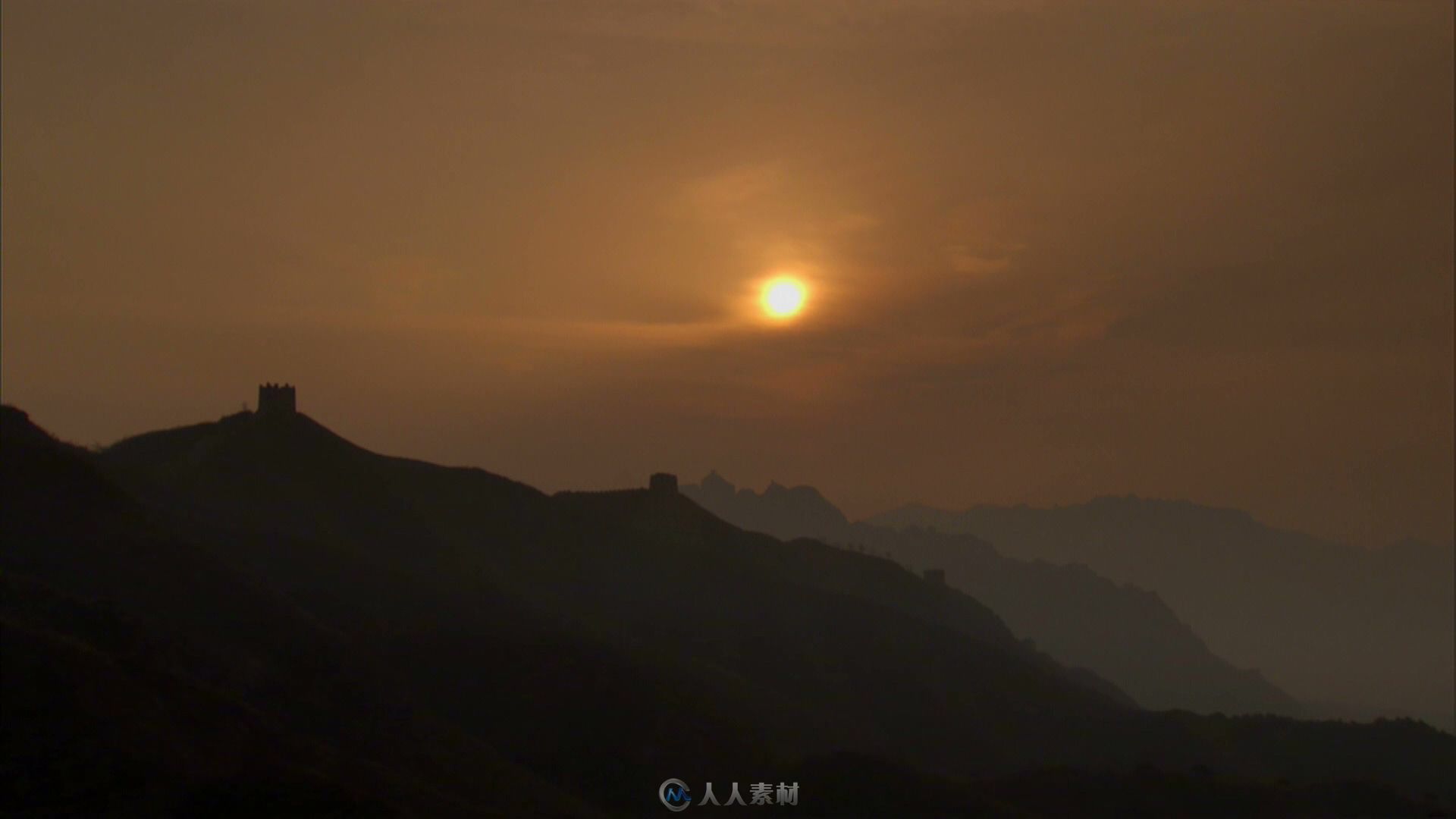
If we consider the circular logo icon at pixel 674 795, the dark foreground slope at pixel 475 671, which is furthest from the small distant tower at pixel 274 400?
the circular logo icon at pixel 674 795

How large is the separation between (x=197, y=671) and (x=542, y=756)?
2506 centimetres

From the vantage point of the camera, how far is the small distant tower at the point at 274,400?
396 ft

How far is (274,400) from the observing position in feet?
397

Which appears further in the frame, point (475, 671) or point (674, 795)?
point (475, 671)

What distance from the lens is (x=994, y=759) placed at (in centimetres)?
11950

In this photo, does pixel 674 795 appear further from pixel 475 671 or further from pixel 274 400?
pixel 274 400

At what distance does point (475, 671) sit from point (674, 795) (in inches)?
713

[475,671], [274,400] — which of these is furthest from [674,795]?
[274,400]

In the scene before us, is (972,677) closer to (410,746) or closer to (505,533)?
(505,533)

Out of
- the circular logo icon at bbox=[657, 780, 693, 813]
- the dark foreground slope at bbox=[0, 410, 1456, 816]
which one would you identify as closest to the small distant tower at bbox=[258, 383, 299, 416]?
the dark foreground slope at bbox=[0, 410, 1456, 816]

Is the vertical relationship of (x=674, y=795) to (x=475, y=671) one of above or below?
below

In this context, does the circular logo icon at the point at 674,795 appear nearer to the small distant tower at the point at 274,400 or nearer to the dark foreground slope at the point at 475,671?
the dark foreground slope at the point at 475,671

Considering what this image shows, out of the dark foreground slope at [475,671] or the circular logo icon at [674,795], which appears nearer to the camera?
the dark foreground slope at [475,671]

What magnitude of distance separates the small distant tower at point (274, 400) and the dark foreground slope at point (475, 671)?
1881mm
